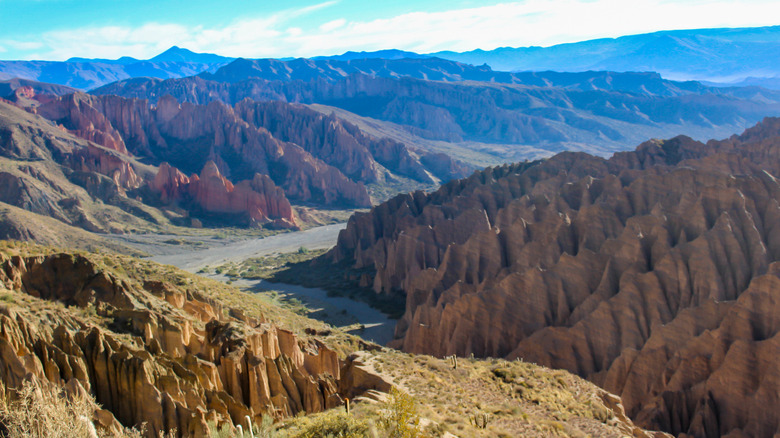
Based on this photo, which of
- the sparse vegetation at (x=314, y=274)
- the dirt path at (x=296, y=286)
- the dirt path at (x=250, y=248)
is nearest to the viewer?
the dirt path at (x=296, y=286)

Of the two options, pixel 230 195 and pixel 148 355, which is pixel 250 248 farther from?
pixel 148 355

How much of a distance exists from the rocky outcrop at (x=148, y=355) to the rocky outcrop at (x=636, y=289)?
15.0m

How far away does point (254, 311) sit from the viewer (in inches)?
1644

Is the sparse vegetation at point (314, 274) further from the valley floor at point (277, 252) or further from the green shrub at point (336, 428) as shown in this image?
the green shrub at point (336, 428)

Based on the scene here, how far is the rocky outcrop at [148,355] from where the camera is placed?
701 inches

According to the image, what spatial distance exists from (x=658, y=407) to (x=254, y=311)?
997 inches

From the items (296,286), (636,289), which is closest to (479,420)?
(636,289)

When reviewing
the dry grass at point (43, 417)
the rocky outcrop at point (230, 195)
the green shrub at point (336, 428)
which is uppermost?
the dry grass at point (43, 417)

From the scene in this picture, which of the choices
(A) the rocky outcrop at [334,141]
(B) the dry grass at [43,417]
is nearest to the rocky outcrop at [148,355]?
(B) the dry grass at [43,417]

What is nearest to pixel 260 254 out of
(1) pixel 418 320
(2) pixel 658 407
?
(1) pixel 418 320

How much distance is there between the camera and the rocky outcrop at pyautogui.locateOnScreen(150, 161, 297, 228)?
392 feet

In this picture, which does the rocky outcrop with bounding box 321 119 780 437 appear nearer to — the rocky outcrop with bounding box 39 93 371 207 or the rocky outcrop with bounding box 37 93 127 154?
the rocky outcrop with bounding box 39 93 371 207

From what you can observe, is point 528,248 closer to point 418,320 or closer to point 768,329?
point 418,320

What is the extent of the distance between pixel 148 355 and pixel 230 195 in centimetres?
10507
